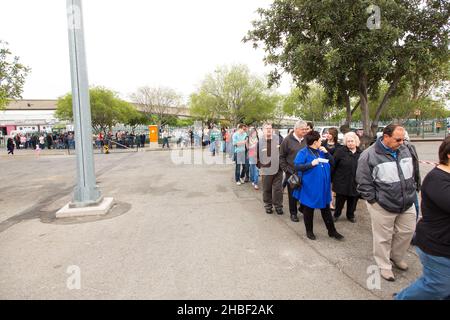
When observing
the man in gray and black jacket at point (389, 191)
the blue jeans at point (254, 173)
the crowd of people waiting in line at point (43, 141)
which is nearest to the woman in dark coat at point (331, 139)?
the blue jeans at point (254, 173)

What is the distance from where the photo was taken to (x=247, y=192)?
25.8ft

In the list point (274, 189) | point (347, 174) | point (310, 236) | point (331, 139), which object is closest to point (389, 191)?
point (310, 236)

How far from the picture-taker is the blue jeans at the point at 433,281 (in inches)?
90.6

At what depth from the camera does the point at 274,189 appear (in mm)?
5949

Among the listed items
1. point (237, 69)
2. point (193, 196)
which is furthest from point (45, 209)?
point (237, 69)

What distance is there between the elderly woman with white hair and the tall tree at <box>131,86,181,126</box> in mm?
44861

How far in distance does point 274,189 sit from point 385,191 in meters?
2.81

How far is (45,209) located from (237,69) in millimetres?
37479

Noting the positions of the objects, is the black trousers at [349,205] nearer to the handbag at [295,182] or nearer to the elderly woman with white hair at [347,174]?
the elderly woman with white hair at [347,174]

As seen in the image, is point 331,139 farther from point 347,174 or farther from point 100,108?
point 100,108

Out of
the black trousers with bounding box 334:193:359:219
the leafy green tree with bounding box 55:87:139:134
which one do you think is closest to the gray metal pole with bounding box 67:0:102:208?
the black trousers with bounding box 334:193:359:219
